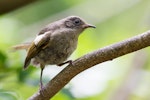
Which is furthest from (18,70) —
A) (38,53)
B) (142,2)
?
(142,2)

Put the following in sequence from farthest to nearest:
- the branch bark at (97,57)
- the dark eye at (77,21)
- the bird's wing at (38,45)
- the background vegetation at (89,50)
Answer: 1. the dark eye at (77,21)
2. the background vegetation at (89,50)
3. the bird's wing at (38,45)
4. the branch bark at (97,57)

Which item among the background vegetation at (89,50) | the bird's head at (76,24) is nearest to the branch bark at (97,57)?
the background vegetation at (89,50)

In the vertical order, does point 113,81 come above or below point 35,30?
below

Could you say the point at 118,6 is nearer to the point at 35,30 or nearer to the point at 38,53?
the point at 35,30

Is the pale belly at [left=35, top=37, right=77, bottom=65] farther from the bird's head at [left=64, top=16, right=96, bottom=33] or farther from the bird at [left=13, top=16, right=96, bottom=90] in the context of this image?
the bird's head at [left=64, top=16, right=96, bottom=33]

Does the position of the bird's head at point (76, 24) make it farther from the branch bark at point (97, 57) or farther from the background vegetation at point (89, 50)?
the branch bark at point (97, 57)
